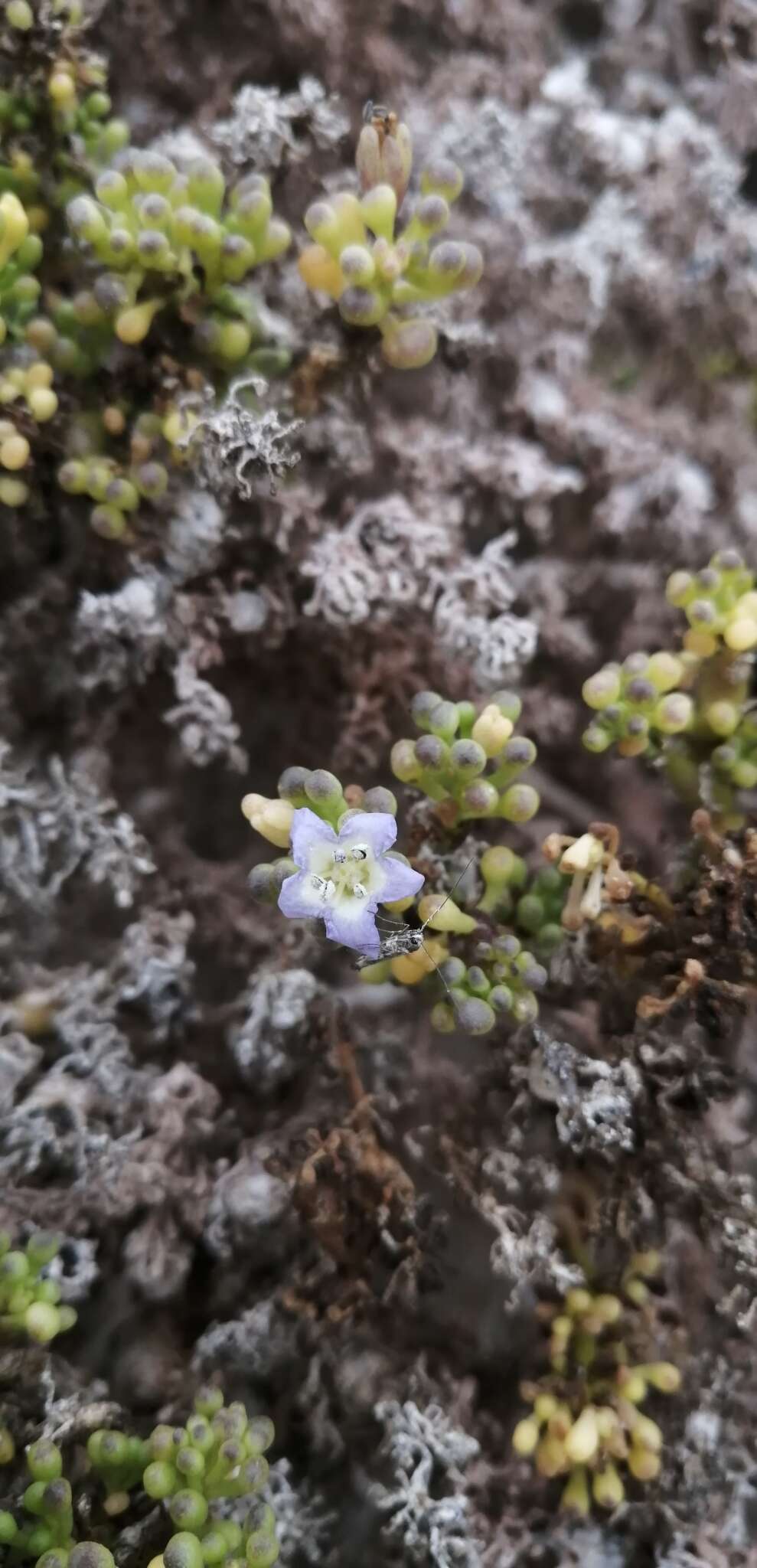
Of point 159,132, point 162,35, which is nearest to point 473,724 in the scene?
point 159,132

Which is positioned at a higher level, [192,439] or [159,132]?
[159,132]

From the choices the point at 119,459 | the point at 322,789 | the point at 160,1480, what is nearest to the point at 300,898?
the point at 322,789

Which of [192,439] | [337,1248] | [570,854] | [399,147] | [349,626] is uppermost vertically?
[399,147]

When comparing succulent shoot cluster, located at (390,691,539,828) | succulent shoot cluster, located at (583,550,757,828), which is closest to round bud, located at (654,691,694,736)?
succulent shoot cluster, located at (583,550,757,828)

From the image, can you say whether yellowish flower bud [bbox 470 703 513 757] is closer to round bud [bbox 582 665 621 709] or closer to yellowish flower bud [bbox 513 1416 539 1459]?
round bud [bbox 582 665 621 709]

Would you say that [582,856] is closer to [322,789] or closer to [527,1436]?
[322,789]

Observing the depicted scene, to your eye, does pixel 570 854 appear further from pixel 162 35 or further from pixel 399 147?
pixel 162 35
